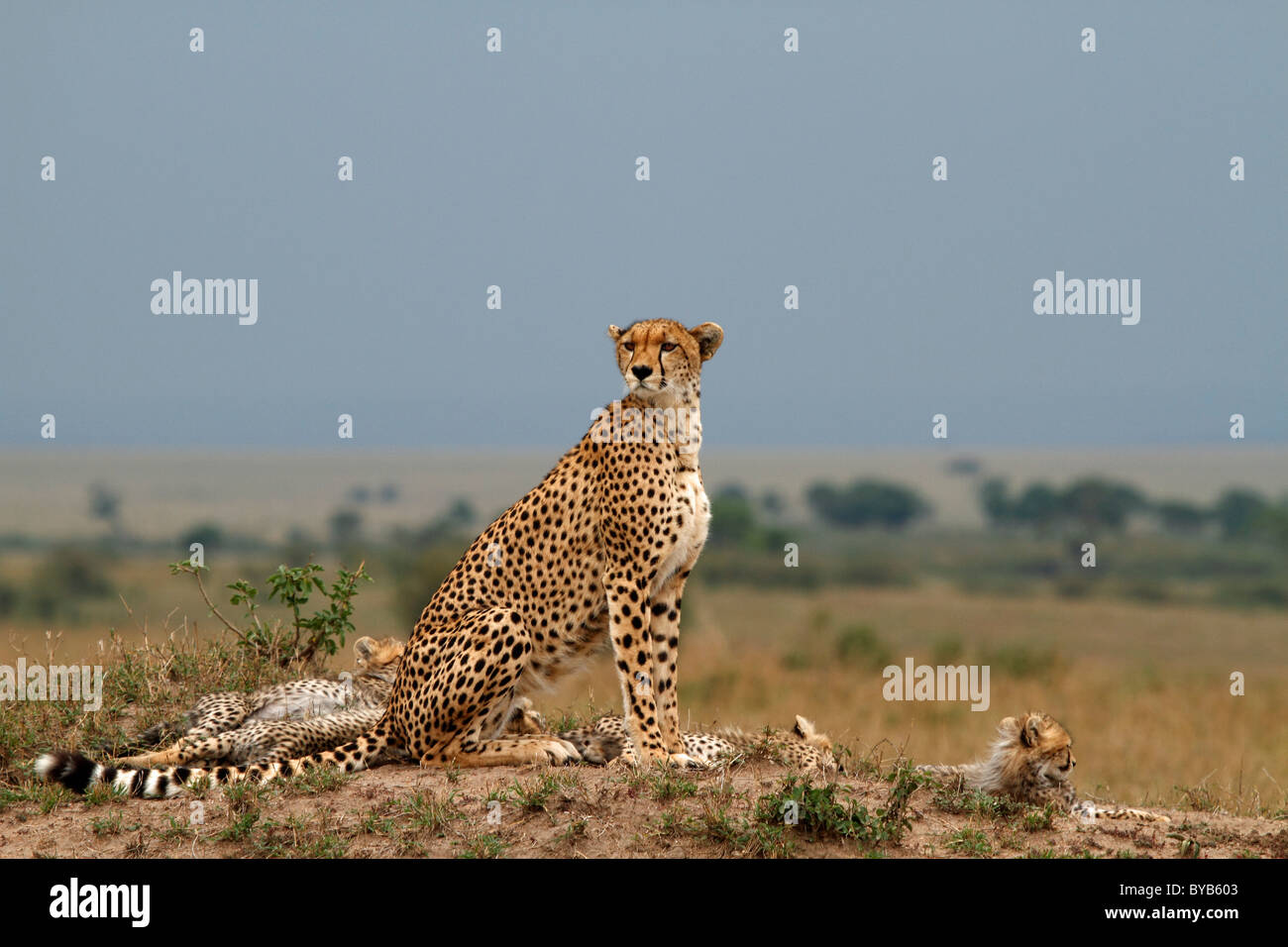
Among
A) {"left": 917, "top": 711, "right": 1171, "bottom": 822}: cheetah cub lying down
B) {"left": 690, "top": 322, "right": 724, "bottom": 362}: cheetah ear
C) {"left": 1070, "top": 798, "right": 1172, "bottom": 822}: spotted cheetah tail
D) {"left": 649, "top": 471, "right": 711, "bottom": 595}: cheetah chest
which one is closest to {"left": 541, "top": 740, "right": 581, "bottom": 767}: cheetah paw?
{"left": 649, "top": 471, "right": 711, "bottom": 595}: cheetah chest

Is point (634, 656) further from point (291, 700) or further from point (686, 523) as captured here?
point (291, 700)

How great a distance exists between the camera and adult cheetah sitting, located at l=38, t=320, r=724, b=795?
592 cm

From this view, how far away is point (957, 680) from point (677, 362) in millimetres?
2260

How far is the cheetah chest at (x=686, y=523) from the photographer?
5984mm

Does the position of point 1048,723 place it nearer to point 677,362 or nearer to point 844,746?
point 844,746

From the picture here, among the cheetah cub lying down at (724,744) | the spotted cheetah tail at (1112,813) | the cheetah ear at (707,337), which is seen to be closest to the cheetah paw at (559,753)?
the cheetah cub lying down at (724,744)

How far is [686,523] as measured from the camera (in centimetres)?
600

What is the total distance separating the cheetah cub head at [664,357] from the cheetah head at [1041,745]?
6.32ft

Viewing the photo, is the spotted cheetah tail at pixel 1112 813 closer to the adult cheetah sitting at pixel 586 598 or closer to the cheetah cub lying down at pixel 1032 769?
the cheetah cub lying down at pixel 1032 769

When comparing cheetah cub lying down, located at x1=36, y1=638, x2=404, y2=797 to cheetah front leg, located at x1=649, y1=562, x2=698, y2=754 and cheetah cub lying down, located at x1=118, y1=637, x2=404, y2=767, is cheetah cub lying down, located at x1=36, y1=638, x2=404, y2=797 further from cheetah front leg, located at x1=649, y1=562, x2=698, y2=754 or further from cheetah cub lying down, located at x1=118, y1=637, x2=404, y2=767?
cheetah front leg, located at x1=649, y1=562, x2=698, y2=754

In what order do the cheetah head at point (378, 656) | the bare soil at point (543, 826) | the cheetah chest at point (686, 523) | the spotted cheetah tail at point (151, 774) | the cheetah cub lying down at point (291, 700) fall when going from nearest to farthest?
1. the bare soil at point (543, 826)
2. the spotted cheetah tail at point (151, 774)
3. the cheetah chest at point (686, 523)
4. the cheetah cub lying down at point (291, 700)
5. the cheetah head at point (378, 656)

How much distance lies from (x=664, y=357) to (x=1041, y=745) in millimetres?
2216

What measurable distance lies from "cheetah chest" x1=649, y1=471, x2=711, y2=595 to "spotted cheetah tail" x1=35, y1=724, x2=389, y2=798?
159 centimetres
